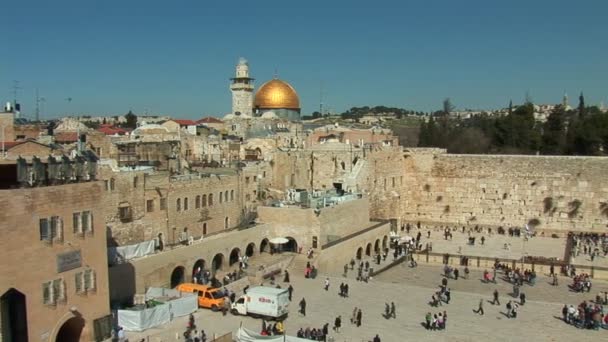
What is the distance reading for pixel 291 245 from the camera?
26391 millimetres

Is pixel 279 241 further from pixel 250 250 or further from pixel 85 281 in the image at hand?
pixel 85 281

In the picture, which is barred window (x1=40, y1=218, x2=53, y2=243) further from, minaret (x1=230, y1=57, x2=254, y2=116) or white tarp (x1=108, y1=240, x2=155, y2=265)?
minaret (x1=230, y1=57, x2=254, y2=116)

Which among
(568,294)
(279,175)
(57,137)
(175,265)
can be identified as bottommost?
(568,294)

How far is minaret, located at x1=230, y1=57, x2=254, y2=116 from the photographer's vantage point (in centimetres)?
6172

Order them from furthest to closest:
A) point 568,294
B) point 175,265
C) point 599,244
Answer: point 599,244 < point 568,294 < point 175,265

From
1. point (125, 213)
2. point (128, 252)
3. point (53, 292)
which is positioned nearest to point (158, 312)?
point (128, 252)

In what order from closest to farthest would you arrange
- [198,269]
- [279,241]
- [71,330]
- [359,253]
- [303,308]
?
1. [71,330]
2. [303,308]
3. [198,269]
4. [279,241]
5. [359,253]

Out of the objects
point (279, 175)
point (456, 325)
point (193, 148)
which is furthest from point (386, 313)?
point (193, 148)

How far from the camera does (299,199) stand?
91.7ft

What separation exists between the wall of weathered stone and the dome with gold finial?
21737 mm

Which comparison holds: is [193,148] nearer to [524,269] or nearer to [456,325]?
[524,269]

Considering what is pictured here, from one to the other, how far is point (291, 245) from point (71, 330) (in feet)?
40.8

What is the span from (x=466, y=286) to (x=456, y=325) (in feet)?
18.9

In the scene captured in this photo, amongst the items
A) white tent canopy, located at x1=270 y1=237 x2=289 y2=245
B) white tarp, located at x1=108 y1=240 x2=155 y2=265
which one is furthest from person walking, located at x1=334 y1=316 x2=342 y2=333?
white tent canopy, located at x1=270 y1=237 x2=289 y2=245
